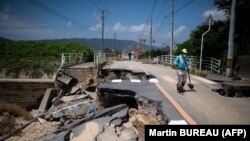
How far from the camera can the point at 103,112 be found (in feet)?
30.6

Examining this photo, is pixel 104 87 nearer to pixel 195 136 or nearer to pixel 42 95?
pixel 195 136

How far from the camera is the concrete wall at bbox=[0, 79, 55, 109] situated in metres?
20.8

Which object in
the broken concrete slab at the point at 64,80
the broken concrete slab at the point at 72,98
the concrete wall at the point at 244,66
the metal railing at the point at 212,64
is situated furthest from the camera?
the broken concrete slab at the point at 64,80

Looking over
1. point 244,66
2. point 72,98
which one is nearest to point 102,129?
point 72,98

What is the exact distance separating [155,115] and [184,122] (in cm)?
140

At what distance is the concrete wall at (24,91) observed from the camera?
68.4 ft

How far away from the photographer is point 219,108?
812cm

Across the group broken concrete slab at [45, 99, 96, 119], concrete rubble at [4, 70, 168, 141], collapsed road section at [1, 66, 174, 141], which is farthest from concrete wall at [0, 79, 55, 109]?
concrete rubble at [4, 70, 168, 141]

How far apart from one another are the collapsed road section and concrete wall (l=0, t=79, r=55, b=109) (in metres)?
1.40

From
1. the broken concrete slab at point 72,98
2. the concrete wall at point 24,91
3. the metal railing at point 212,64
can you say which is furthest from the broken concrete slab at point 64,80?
the metal railing at point 212,64

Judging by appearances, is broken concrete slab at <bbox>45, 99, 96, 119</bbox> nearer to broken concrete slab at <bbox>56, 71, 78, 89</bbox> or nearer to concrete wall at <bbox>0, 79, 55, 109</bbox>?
broken concrete slab at <bbox>56, 71, 78, 89</bbox>

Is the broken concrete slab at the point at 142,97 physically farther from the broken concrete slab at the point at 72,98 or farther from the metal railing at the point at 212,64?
the metal railing at the point at 212,64

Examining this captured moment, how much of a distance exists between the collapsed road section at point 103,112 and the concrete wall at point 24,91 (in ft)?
4.59

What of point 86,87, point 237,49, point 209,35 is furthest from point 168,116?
point 209,35
